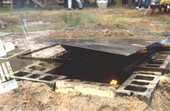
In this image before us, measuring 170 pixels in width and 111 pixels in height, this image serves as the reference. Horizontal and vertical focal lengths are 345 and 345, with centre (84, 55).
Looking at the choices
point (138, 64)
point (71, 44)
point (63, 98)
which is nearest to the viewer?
point (63, 98)

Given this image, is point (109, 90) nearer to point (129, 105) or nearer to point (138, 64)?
point (129, 105)

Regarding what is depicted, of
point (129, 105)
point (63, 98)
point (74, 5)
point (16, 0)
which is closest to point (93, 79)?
point (63, 98)

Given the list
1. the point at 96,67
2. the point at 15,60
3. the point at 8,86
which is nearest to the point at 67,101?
the point at 8,86

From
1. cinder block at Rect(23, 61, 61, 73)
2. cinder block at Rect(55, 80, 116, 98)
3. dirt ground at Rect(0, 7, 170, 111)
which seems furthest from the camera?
cinder block at Rect(23, 61, 61, 73)

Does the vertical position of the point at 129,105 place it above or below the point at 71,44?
below

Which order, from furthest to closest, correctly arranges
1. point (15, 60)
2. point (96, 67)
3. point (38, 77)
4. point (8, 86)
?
point (15, 60)
point (96, 67)
point (38, 77)
point (8, 86)

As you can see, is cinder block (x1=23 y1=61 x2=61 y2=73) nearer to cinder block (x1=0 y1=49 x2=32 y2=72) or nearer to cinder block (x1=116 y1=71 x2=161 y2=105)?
cinder block (x1=0 y1=49 x2=32 y2=72)

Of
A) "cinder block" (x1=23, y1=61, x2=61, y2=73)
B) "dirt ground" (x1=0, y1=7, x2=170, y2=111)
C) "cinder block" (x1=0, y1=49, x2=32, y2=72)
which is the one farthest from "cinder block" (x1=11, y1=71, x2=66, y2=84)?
"cinder block" (x1=0, y1=49, x2=32, y2=72)

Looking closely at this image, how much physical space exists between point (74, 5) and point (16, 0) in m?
4.98

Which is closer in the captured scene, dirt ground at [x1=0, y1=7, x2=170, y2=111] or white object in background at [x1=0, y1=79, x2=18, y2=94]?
dirt ground at [x1=0, y1=7, x2=170, y2=111]

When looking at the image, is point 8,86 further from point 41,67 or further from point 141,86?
point 141,86

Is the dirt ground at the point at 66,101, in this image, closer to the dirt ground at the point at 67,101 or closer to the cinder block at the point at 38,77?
the dirt ground at the point at 67,101

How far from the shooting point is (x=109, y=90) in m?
4.90

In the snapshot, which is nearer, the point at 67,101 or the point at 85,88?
the point at 67,101
